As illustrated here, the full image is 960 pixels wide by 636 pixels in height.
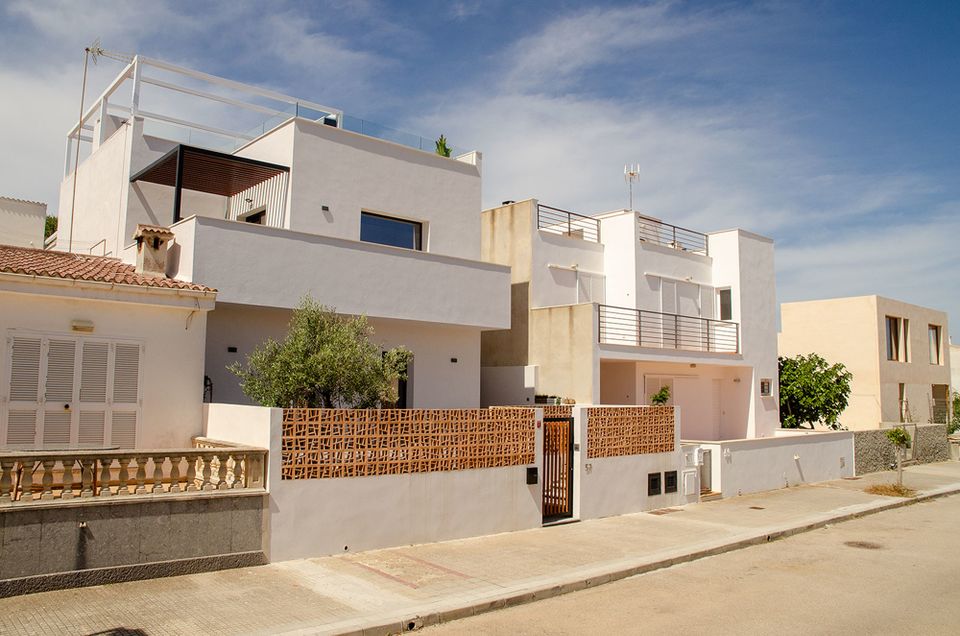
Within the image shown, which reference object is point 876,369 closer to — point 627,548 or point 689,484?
point 689,484

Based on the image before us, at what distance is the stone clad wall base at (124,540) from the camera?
27.6 feet

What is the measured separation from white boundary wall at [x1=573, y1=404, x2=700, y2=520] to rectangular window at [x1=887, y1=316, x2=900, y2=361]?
23.4 m

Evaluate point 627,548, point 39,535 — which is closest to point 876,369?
point 627,548

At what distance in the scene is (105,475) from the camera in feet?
30.4

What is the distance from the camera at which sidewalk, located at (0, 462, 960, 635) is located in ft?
25.4

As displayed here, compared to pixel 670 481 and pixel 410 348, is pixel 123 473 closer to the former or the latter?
pixel 410 348

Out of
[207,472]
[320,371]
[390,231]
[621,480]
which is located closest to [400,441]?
[320,371]

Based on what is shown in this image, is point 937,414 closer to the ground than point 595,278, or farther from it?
closer to the ground

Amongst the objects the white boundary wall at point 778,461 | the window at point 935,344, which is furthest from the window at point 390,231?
the window at point 935,344

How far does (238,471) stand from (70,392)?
4020 millimetres

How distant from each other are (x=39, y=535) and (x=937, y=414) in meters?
41.9

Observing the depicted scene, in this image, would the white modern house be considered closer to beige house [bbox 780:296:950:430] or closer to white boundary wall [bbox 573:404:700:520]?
white boundary wall [bbox 573:404:700:520]

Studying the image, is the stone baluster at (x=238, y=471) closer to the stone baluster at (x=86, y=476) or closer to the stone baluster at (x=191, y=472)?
the stone baluster at (x=191, y=472)

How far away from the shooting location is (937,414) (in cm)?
3894
